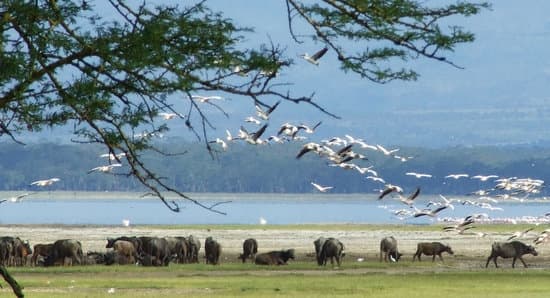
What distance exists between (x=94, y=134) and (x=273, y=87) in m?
2.05

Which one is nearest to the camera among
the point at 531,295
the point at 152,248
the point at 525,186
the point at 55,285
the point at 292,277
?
the point at 525,186

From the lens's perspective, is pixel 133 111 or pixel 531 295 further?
pixel 531 295

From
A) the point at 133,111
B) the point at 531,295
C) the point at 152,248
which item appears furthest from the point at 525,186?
the point at 152,248

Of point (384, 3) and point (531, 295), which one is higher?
point (384, 3)

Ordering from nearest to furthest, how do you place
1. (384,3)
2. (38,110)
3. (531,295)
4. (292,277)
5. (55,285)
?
(384,3), (38,110), (531,295), (55,285), (292,277)

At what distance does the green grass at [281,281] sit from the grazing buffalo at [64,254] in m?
1.46

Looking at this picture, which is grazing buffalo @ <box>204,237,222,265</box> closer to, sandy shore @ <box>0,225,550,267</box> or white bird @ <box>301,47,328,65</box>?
sandy shore @ <box>0,225,550,267</box>

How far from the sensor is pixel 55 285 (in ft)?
107

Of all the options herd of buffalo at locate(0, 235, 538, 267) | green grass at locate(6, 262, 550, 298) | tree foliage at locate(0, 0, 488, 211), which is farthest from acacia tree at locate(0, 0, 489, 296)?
herd of buffalo at locate(0, 235, 538, 267)

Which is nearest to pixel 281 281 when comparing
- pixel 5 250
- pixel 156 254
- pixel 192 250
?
pixel 156 254

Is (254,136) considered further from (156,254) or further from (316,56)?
(156,254)

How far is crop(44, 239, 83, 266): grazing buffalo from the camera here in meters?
42.0

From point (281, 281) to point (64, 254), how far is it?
10592mm

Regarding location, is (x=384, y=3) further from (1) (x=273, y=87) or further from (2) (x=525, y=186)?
A: (2) (x=525, y=186)
